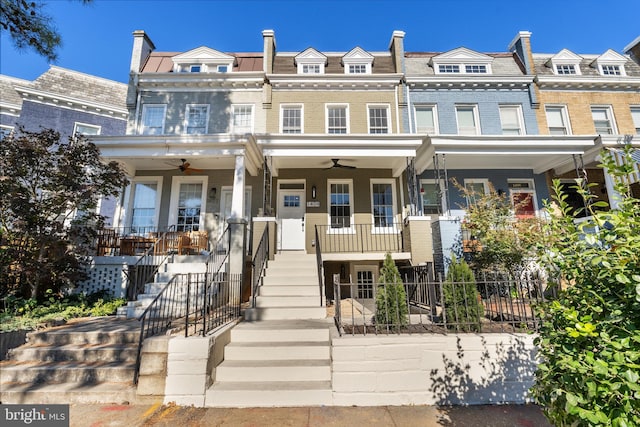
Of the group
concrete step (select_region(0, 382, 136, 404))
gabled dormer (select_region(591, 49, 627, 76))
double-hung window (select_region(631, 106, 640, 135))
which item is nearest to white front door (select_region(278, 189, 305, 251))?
concrete step (select_region(0, 382, 136, 404))

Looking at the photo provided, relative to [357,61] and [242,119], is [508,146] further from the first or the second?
[242,119]

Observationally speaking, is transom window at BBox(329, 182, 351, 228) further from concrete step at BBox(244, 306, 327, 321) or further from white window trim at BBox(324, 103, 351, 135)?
concrete step at BBox(244, 306, 327, 321)

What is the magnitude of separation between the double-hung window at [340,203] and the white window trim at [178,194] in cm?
464

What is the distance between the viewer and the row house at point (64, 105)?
13.7 meters

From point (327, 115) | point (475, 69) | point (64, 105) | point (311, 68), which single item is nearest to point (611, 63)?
point (475, 69)

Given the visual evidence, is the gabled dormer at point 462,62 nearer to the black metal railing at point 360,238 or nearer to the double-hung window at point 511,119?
the double-hung window at point 511,119

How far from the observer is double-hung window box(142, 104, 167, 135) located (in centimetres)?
1133

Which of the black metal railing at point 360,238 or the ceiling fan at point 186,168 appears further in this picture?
the ceiling fan at point 186,168

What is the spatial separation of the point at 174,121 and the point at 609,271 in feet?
41.6

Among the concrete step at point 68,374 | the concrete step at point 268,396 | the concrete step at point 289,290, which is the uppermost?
the concrete step at point 289,290

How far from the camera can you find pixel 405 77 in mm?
11758

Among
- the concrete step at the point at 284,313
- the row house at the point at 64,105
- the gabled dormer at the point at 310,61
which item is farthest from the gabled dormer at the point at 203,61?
the concrete step at the point at 284,313

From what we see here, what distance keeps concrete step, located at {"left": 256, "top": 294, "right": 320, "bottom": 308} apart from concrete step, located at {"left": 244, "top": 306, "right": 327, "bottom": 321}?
0.16m

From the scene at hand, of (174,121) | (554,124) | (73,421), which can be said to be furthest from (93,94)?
(554,124)
